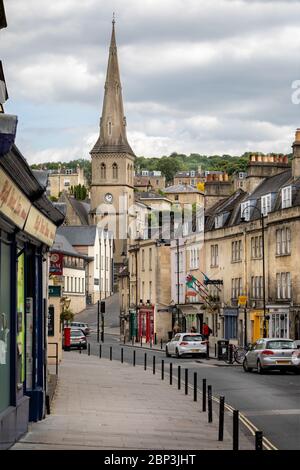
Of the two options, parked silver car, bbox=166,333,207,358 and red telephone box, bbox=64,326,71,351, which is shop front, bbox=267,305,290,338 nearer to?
parked silver car, bbox=166,333,207,358

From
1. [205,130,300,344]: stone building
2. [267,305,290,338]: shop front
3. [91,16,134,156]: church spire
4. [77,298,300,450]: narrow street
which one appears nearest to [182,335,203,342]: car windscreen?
[77,298,300,450]: narrow street

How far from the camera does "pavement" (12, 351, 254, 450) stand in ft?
61.1

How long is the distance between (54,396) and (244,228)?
43.3 m

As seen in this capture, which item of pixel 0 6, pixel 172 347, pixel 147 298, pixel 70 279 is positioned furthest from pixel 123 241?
pixel 0 6

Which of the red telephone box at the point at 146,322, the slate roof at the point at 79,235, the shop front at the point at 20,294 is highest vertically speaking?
the slate roof at the point at 79,235

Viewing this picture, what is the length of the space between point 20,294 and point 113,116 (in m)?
171

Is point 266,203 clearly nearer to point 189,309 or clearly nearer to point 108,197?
point 189,309

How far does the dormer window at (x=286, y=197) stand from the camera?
64.5m

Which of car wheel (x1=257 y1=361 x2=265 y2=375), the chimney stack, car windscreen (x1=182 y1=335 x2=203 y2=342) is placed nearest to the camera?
car wheel (x1=257 y1=361 x2=265 y2=375)

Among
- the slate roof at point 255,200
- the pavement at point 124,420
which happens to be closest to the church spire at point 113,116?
the slate roof at point 255,200

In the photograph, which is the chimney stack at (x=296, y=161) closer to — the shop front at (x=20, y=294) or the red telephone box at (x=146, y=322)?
the red telephone box at (x=146, y=322)

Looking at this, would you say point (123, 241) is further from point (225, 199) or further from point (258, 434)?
point (258, 434)

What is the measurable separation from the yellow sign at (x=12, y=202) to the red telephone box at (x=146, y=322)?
2978 inches

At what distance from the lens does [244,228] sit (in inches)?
2808
